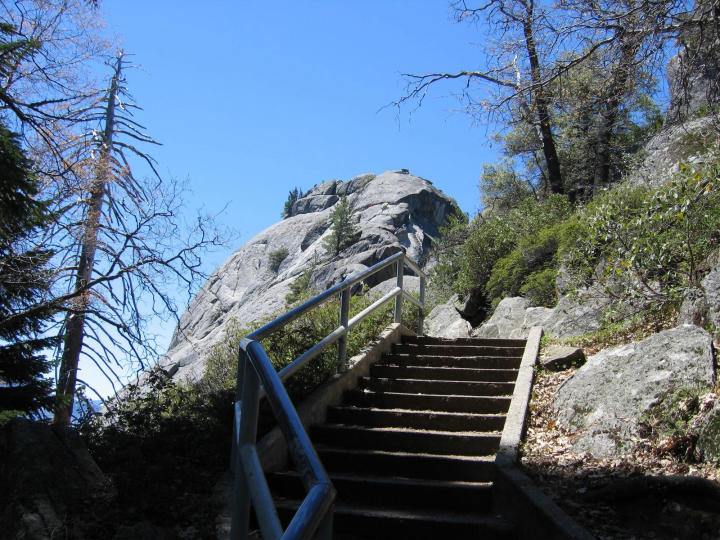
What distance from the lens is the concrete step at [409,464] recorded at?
4.59 m

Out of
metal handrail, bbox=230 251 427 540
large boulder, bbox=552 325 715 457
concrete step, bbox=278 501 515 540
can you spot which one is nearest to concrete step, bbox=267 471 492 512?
concrete step, bbox=278 501 515 540

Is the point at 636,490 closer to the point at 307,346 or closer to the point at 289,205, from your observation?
the point at 307,346

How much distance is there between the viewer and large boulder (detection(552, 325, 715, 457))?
444 centimetres

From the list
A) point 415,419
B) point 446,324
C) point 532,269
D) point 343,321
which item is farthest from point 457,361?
point 532,269

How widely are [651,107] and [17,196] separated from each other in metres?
21.0

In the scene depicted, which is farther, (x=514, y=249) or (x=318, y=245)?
(x=318, y=245)

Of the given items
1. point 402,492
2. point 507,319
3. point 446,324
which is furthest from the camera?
point 446,324

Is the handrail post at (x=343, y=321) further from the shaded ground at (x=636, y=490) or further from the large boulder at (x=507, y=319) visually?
the large boulder at (x=507, y=319)

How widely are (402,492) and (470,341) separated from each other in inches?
148

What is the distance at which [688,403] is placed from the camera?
4199mm

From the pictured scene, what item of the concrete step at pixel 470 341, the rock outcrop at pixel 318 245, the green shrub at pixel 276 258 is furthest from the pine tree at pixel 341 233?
the concrete step at pixel 470 341

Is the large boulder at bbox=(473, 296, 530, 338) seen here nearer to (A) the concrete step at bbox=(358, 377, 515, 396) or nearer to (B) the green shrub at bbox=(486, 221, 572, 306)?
(B) the green shrub at bbox=(486, 221, 572, 306)

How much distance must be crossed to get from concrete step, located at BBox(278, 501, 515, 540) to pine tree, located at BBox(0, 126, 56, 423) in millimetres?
4369

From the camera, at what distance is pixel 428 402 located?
5922mm
